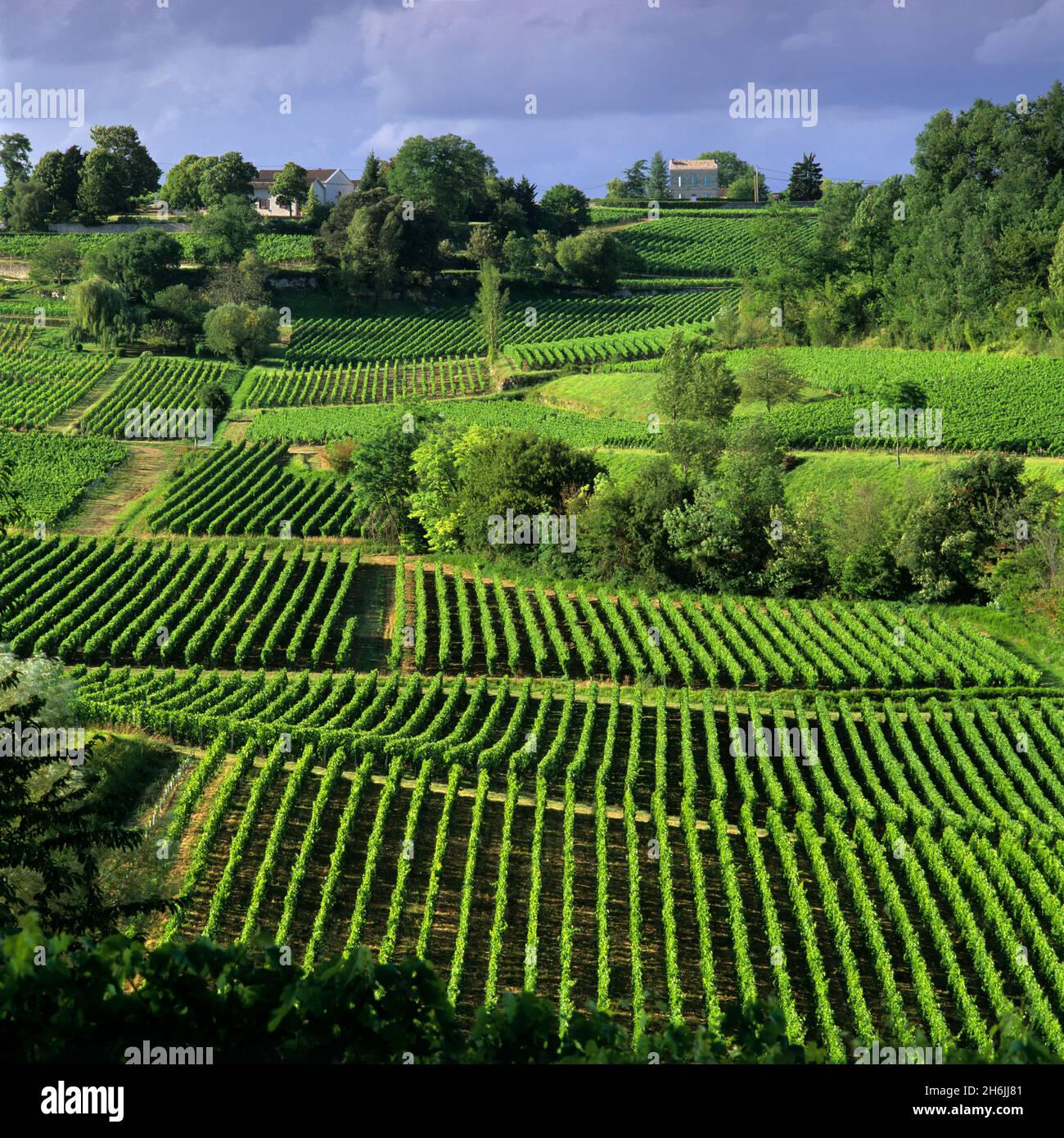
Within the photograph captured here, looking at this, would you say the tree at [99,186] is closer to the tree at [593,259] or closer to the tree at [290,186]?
the tree at [290,186]

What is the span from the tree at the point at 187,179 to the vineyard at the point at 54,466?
51.1 metres

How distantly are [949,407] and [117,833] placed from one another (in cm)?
4637

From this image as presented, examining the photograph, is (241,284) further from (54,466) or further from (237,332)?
(54,466)

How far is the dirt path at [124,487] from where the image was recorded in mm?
48219

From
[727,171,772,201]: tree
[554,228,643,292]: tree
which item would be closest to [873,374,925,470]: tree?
[554,228,643,292]: tree

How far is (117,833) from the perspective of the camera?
1462 cm

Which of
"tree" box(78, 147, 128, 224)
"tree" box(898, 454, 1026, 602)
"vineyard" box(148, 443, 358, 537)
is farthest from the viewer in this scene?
"tree" box(78, 147, 128, 224)

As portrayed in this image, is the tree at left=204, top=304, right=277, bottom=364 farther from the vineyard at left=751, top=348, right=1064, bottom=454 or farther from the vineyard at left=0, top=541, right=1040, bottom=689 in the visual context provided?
the vineyard at left=0, top=541, right=1040, bottom=689

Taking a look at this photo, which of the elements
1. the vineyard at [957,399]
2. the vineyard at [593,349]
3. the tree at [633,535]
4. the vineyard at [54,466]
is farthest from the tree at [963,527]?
the vineyard at [593,349]

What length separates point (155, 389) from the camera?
68.8m

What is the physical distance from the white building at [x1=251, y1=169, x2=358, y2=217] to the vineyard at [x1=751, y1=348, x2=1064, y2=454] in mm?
61892

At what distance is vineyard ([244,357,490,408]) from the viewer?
71.5 metres

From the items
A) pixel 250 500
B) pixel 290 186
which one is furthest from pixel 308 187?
pixel 250 500
